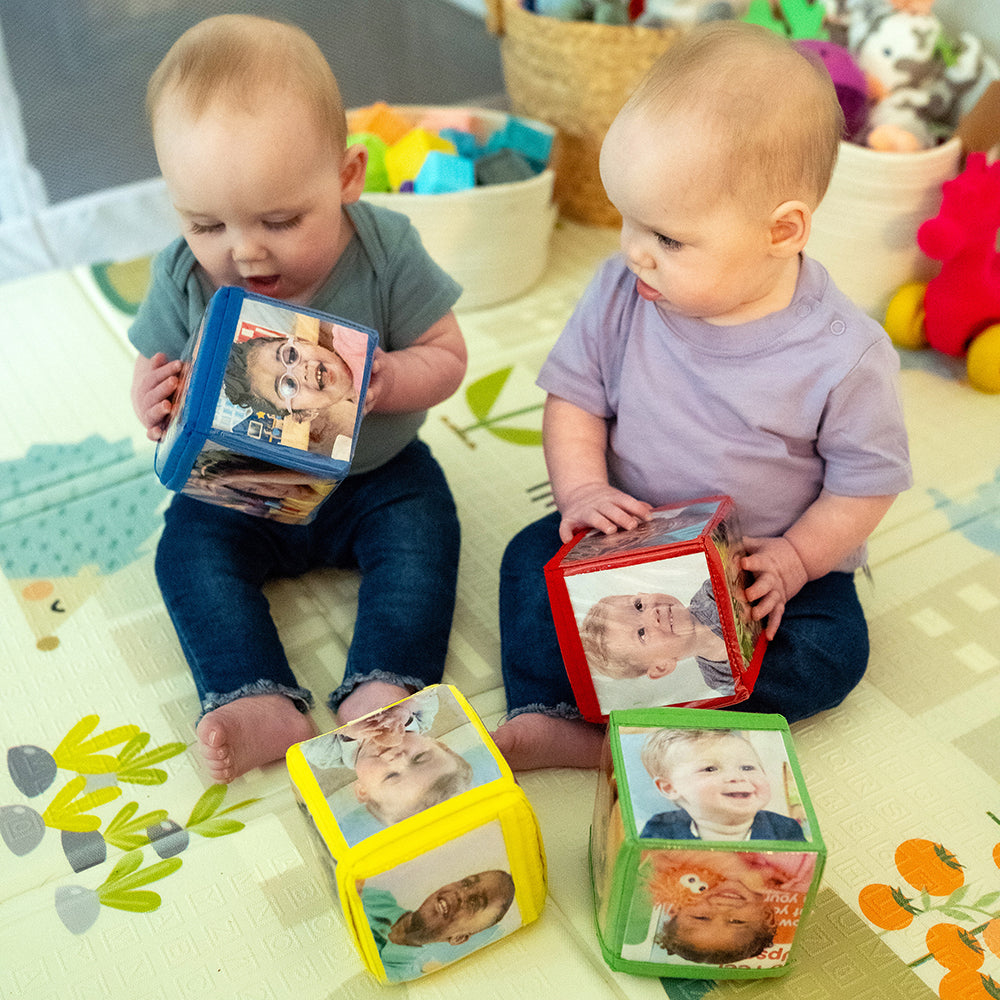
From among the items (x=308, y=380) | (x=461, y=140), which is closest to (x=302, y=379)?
(x=308, y=380)

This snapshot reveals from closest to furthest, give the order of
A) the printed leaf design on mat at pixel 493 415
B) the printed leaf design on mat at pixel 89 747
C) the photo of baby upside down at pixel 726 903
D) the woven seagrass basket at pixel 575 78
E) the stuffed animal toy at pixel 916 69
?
the photo of baby upside down at pixel 726 903
the printed leaf design on mat at pixel 89 747
the printed leaf design on mat at pixel 493 415
the stuffed animal toy at pixel 916 69
the woven seagrass basket at pixel 575 78

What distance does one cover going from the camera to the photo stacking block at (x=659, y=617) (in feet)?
2.30

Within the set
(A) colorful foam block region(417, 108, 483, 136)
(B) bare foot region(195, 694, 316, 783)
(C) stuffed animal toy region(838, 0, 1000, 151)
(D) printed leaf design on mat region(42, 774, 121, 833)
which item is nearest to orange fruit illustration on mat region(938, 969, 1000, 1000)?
(B) bare foot region(195, 694, 316, 783)

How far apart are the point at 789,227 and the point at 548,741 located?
0.40 meters

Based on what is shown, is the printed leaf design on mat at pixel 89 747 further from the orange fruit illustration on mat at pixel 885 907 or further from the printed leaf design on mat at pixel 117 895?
the orange fruit illustration on mat at pixel 885 907

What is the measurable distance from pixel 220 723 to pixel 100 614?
0.23 metres

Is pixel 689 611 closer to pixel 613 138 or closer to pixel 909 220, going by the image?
pixel 613 138

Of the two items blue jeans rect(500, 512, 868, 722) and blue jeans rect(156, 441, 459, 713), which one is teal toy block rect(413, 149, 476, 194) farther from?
blue jeans rect(500, 512, 868, 722)

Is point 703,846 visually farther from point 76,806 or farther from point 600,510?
point 76,806

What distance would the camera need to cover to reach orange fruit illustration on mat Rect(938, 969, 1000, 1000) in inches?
25.5

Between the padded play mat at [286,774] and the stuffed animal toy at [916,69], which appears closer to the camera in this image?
the padded play mat at [286,774]

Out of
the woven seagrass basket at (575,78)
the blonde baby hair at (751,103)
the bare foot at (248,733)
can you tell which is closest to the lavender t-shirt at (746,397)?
the blonde baby hair at (751,103)

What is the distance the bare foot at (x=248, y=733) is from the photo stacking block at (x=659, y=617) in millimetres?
218

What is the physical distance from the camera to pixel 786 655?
2.57 feet
